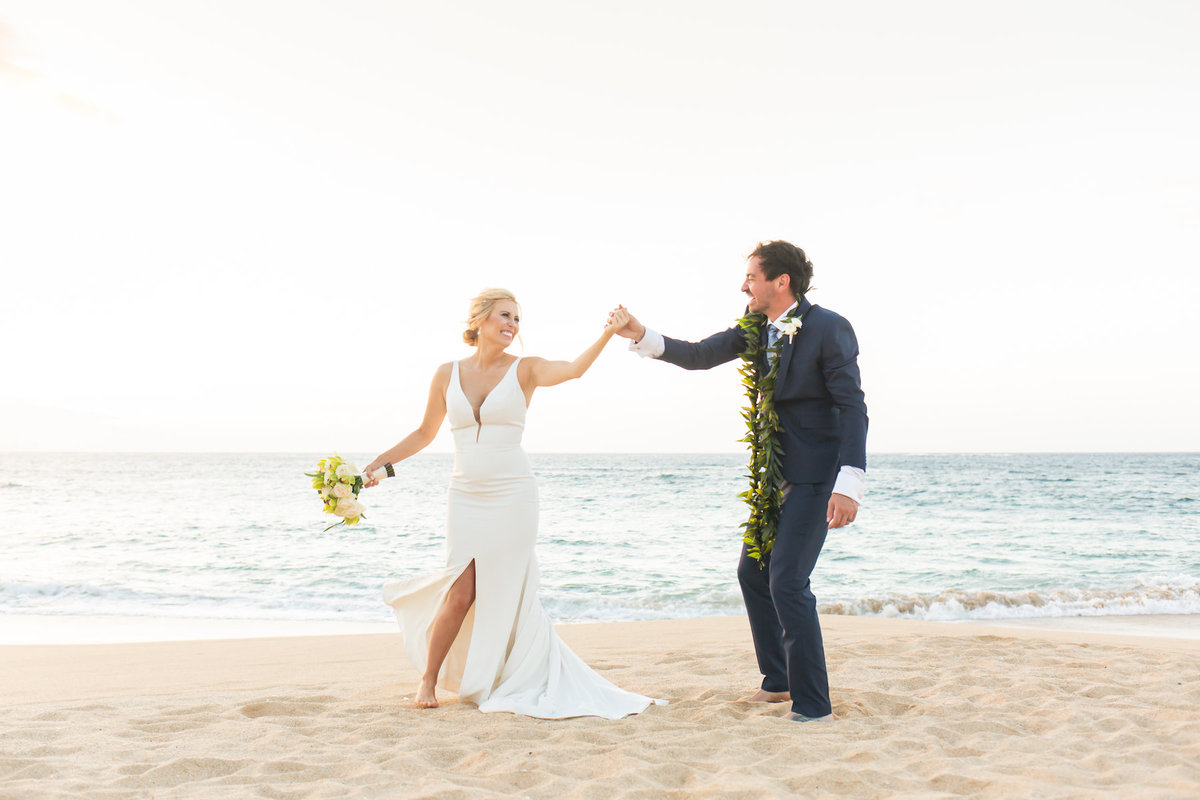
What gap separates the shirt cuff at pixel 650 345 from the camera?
4.58 metres

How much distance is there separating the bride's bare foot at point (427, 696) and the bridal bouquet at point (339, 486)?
3.32ft

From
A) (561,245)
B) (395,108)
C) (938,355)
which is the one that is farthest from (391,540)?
(938,355)

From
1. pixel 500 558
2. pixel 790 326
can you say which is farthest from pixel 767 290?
pixel 500 558

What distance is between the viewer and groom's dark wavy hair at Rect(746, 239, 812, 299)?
14.5 ft

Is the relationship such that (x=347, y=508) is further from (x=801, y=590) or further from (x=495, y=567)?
(x=801, y=590)

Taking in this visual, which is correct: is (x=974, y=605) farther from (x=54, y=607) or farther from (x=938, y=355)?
(x=938, y=355)

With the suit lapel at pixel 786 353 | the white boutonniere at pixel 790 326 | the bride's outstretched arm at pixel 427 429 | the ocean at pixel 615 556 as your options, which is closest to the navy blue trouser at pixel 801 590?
the suit lapel at pixel 786 353

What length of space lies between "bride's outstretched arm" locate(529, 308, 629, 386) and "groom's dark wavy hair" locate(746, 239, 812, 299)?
2.67 ft

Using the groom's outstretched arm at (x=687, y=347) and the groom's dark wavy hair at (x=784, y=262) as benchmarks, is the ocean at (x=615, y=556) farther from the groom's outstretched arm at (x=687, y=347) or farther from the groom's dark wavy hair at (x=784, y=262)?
the groom's dark wavy hair at (x=784, y=262)

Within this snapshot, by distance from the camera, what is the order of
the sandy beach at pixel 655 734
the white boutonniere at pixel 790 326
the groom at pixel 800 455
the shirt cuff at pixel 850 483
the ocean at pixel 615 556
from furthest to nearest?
1. the ocean at pixel 615 556
2. the white boutonniere at pixel 790 326
3. the groom at pixel 800 455
4. the shirt cuff at pixel 850 483
5. the sandy beach at pixel 655 734

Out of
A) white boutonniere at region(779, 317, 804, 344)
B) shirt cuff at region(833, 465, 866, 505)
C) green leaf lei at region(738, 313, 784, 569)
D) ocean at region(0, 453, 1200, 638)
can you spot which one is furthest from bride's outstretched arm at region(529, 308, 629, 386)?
ocean at region(0, 453, 1200, 638)

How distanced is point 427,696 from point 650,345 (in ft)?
7.67

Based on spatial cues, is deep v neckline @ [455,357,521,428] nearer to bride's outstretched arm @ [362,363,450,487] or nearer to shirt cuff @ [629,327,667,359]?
bride's outstretched arm @ [362,363,450,487]

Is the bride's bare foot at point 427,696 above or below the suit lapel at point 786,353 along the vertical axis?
below
